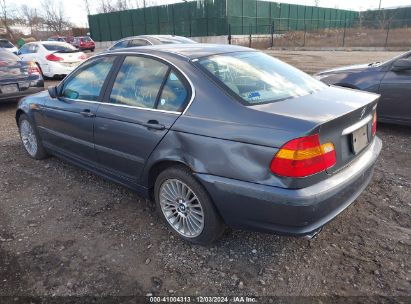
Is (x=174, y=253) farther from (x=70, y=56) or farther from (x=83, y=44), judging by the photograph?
(x=83, y=44)

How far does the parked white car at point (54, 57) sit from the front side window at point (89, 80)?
9.04 m

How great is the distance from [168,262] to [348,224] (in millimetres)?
1689

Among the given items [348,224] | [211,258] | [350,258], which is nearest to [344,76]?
[348,224]

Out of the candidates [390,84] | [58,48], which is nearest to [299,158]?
[390,84]

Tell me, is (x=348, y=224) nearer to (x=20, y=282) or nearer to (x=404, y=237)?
(x=404, y=237)

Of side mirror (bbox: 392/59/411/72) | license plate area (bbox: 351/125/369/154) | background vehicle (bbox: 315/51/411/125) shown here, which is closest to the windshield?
background vehicle (bbox: 315/51/411/125)

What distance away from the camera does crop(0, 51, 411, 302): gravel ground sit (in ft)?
8.53

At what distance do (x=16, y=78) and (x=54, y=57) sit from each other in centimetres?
451

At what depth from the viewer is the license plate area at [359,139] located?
2.75 metres

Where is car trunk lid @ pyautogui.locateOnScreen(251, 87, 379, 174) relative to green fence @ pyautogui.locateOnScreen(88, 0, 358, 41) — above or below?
below

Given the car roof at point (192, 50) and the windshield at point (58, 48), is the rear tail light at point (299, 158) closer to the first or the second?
the car roof at point (192, 50)

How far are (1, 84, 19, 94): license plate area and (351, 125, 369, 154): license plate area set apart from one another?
7845 millimetres

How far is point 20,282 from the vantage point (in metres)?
2.69

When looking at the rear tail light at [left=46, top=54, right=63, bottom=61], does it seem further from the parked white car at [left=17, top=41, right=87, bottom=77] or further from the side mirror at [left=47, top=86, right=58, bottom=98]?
the side mirror at [left=47, top=86, right=58, bottom=98]
